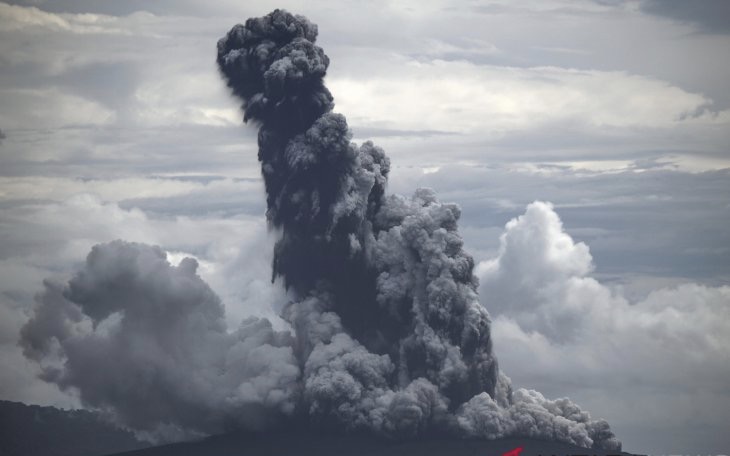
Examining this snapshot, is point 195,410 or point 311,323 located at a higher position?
point 311,323

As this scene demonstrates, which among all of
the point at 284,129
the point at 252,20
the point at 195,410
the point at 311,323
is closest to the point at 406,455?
the point at 311,323

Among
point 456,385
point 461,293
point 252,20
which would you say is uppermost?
point 252,20

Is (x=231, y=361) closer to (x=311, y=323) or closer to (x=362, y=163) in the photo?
(x=311, y=323)

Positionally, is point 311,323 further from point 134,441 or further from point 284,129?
point 134,441

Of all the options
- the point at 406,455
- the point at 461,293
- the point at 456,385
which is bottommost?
the point at 406,455

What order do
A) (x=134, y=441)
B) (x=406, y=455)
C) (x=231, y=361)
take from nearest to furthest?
(x=406, y=455)
(x=231, y=361)
(x=134, y=441)

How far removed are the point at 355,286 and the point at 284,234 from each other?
429 inches

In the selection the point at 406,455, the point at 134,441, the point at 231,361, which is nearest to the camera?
the point at 406,455

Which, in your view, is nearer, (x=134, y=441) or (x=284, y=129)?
(x=284, y=129)

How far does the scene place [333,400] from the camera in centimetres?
13312

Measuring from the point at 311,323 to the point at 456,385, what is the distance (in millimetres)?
18788

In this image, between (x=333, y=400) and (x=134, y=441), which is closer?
(x=333, y=400)

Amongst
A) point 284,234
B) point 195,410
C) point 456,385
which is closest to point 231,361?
point 195,410

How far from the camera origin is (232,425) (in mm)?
142500
